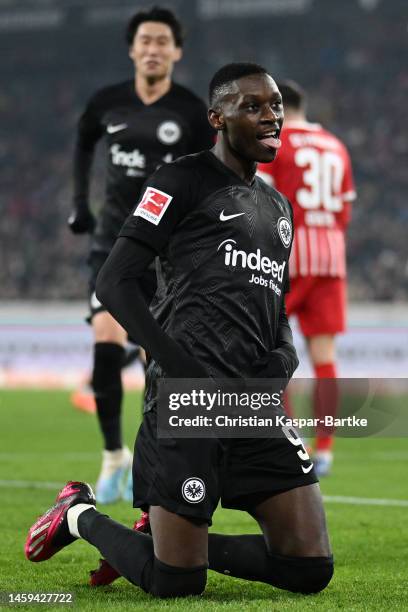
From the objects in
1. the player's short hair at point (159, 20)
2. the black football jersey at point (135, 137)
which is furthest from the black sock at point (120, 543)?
the player's short hair at point (159, 20)

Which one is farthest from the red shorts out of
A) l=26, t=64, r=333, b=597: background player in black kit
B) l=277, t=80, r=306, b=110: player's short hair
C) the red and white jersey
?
l=26, t=64, r=333, b=597: background player in black kit

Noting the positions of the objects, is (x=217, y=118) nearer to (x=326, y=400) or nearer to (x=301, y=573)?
(x=326, y=400)

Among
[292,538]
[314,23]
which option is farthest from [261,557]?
[314,23]

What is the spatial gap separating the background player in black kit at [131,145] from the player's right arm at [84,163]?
0.04 metres

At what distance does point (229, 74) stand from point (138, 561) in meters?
1.44

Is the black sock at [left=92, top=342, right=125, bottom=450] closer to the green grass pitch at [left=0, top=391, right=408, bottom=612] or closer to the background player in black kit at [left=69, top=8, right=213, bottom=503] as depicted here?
the background player in black kit at [left=69, top=8, right=213, bottom=503]

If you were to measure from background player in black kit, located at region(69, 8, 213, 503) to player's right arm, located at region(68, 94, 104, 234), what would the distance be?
0.15 ft

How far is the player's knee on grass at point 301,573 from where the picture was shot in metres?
3.40

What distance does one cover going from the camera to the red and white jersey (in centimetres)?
721

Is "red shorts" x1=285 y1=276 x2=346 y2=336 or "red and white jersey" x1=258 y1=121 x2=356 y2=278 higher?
"red and white jersey" x1=258 y1=121 x2=356 y2=278

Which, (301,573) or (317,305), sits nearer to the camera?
(301,573)

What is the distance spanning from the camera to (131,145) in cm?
579

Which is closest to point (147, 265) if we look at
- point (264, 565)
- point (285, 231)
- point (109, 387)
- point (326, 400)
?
point (285, 231)

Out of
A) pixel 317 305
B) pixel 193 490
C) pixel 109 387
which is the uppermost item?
pixel 193 490
